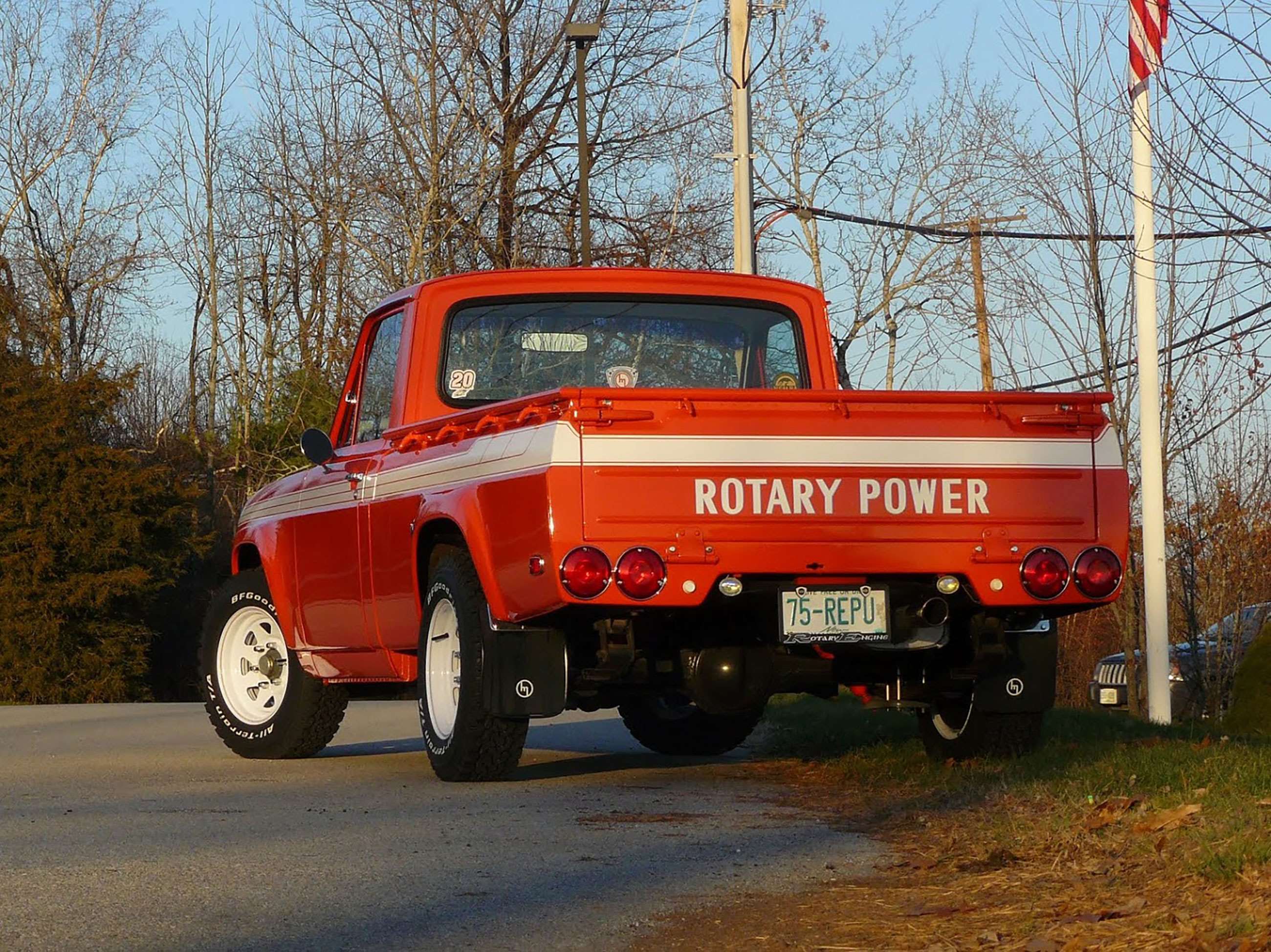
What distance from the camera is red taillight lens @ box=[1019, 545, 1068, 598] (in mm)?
7496

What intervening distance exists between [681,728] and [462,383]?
7.94ft

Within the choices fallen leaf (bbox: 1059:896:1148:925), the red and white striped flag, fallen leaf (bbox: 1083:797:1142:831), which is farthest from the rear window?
fallen leaf (bbox: 1059:896:1148:925)

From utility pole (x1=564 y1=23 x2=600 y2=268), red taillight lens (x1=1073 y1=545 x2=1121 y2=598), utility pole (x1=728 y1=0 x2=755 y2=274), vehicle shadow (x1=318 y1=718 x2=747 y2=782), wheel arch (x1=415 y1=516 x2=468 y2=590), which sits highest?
utility pole (x1=564 y1=23 x2=600 y2=268)

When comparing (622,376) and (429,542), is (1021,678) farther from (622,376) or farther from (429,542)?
(429,542)

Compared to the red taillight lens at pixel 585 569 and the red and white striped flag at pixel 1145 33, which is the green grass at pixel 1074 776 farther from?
the red and white striped flag at pixel 1145 33

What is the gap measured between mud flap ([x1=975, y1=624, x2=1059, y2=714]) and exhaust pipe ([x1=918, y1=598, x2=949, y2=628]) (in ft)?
1.95

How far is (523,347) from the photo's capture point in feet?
29.9

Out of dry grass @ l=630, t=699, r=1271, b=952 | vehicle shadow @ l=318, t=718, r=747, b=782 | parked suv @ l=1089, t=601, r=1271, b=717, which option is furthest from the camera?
parked suv @ l=1089, t=601, r=1271, b=717

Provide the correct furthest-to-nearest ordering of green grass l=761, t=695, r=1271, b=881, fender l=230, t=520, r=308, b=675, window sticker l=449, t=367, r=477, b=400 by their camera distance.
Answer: fender l=230, t=520, r=308, b=675 < window sticker l=449, t=367, r=477, b=400 < green grass l=761, t=695, r=1271, b=881

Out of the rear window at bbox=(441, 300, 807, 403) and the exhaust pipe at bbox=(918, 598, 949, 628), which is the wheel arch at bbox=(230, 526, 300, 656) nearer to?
the rear window at bbox=(441, 300, 807, 403)

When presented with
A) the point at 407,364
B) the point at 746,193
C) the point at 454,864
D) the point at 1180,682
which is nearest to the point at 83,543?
the point at 746,193

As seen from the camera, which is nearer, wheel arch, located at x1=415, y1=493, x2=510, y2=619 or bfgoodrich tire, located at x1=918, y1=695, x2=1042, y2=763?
wheel arch, located at x1=415, y1=493, x2=510, y2=619

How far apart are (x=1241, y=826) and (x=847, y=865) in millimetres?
1190

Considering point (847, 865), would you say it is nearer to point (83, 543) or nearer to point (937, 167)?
point (937, 167)
